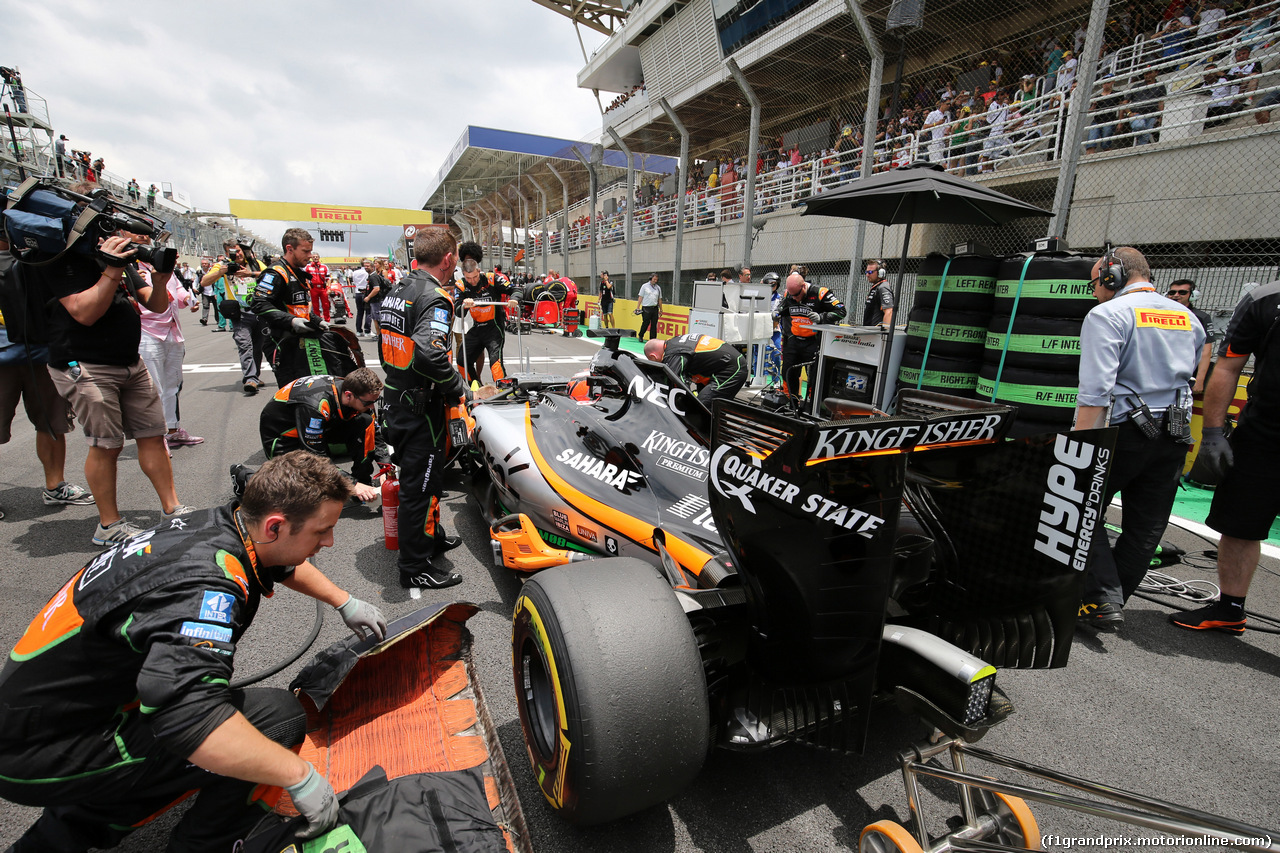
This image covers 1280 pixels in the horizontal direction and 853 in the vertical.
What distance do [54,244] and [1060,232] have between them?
292 inches

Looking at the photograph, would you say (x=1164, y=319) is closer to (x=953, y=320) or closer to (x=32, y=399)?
(x=953, y=320)

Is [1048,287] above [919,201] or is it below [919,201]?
below

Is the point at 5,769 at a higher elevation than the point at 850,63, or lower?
lower

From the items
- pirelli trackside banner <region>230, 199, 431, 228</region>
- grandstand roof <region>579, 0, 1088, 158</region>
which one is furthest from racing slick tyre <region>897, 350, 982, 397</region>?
pirelli trackside banner <region>230, 199, 431, 228</region>

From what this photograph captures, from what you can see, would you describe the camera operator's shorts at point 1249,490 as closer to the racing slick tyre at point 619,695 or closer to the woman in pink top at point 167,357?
the racing slick tyre at point 619,695

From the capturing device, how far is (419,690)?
2.01 metres

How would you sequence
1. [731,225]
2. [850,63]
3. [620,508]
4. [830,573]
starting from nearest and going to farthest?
1. [830,573]
2. [620,508]
3. [850,63]
4. [731,225]

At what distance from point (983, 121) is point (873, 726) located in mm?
10673

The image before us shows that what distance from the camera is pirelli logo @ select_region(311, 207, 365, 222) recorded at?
46.7 metres

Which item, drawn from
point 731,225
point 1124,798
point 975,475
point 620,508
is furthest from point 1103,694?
point 731,225

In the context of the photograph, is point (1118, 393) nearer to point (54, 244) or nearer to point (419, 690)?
point (419, 690)

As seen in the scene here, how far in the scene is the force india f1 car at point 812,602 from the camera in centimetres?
145

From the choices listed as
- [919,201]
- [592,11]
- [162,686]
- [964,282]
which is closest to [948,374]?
[964,282]

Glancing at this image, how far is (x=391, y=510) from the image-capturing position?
11.1 feet
